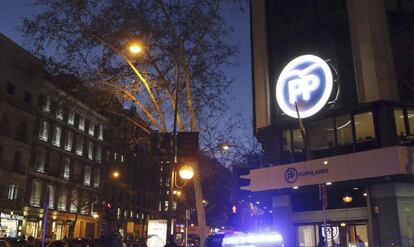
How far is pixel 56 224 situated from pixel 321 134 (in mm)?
41967

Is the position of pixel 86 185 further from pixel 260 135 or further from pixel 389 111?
pixel 389 111

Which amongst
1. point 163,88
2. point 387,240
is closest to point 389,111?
point 387,240

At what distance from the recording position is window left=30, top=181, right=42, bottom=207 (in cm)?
5088

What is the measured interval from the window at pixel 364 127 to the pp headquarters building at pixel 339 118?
54 mm

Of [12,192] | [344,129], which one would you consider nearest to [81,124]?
[12,192]

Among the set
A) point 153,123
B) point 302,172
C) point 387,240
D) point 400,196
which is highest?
point 153,123

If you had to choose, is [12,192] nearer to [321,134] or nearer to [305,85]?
[305,85]

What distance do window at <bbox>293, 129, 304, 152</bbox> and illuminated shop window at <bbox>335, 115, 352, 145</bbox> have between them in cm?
270

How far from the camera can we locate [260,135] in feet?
94.4

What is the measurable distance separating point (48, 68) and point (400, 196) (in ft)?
56.9

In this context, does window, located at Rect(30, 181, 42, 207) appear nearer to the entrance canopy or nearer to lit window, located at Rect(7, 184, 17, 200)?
lit window, located at Rect(7, 184, 17, 200)

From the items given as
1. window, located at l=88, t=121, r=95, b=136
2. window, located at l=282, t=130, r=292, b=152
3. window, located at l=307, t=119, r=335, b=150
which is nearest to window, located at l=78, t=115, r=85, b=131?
window, located at l=88, t=121, r=95, b=136

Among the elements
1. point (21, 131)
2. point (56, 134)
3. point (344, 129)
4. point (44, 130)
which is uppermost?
point (56, 134)

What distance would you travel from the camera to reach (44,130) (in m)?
53.6
